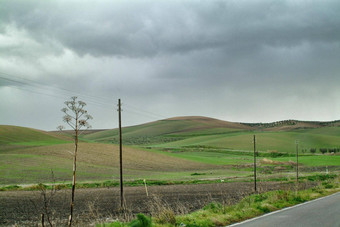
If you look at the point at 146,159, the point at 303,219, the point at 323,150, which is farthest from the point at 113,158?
the point at 323,150

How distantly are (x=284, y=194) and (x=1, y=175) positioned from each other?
138 feet

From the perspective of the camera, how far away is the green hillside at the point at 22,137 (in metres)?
102

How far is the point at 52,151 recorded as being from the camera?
3184 inches

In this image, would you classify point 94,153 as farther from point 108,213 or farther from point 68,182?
point 108,213

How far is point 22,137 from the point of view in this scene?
11031 cm

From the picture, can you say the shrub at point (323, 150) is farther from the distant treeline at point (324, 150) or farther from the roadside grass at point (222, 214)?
the roadside grass at point (222, 214)

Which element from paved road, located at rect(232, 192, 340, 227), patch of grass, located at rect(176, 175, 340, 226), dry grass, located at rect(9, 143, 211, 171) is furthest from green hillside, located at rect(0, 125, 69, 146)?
paved road, located at rect(232, 192, 340, 227)

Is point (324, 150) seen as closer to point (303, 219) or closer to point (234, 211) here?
point (234, 211)

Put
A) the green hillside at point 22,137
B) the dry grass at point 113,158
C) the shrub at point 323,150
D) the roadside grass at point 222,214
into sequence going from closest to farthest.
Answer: the roadside grass at point 222,214, the dry grass at point 113,158, the green hillside at point 22,137, the shrub at point 323,150

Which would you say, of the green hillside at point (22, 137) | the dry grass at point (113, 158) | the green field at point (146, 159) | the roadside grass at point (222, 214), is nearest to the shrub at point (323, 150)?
the green field at point (146, 159)

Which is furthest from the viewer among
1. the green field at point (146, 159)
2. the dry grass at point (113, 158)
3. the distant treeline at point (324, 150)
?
the distant treeline at point (324, 150)

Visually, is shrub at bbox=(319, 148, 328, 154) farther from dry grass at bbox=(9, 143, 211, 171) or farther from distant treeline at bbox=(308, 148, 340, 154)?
dry grass at bbox=(9, 143, 211, 171)

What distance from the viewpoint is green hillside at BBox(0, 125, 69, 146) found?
101719 millimetres

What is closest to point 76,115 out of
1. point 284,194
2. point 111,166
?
point 284,194
